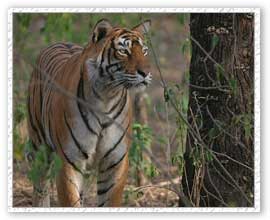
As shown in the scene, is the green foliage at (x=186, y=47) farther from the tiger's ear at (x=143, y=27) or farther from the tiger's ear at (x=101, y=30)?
the tiger's ear at (x=101, y=30)

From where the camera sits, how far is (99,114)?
18.1ft

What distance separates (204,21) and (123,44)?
16.5 inches

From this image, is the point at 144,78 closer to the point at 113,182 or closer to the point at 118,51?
the point at 118,51

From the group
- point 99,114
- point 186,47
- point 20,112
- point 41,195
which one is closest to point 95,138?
point 99,114

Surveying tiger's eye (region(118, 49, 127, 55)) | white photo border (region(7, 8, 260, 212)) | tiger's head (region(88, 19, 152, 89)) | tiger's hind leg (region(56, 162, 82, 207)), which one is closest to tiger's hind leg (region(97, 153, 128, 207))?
tiger's hind leg (region(56, 162, 82, 207))

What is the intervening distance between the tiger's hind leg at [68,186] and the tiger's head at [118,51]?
1.59 ft

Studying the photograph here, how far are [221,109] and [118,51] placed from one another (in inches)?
23.2

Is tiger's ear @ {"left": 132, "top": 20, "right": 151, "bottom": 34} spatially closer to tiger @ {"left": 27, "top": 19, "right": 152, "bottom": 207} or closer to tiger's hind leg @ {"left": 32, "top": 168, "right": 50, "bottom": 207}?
tiger @ {"left": 27, "top": 19, "right": 152, "bottom": 207}

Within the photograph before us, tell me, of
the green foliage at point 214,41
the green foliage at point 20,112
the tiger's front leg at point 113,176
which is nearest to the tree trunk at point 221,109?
the green foliage at point 214,41

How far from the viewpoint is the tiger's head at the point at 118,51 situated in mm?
5422

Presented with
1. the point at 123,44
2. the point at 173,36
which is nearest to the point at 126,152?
the point at 123,44

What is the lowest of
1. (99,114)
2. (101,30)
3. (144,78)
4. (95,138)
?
(95,138)

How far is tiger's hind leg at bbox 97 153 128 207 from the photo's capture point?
18.5 ft

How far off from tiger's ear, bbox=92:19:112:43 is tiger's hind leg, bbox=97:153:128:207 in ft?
2.04
